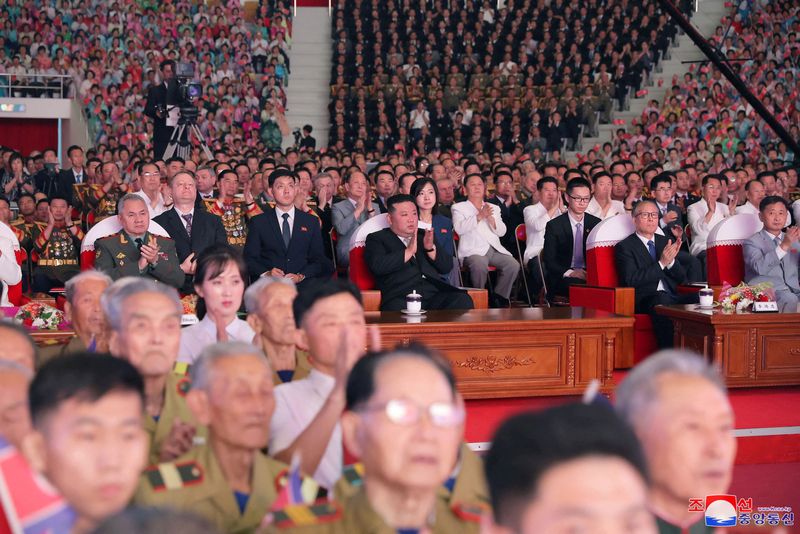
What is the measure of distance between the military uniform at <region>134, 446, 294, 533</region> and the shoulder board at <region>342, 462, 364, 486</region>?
18 centimetres

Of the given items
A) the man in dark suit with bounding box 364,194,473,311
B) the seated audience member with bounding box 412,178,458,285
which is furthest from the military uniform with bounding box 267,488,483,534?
the seated audience member with bounding box 412,178,458,285

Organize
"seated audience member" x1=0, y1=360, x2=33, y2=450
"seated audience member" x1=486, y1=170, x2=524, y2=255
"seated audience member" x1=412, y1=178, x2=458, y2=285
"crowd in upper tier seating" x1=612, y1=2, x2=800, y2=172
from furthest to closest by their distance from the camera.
A: 1. "crowd in upper tier seating" x1=612, y1=2, x2=800, y2=172
2. "seated audience member" x1=486, y1=170, x2=524, y2=255
3. "seated audience member" x1=412, y1=178, x2=458, y2=285
4. "seated audience member" x1=0, y1=360, x2=33, y2=450

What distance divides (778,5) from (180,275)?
11.8 meters

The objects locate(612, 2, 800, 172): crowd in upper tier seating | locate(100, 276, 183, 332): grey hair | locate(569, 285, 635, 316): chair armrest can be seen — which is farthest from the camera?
locate(612, 2, 800, 172): crowd in upper tier seating

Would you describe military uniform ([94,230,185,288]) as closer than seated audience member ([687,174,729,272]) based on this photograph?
Yes

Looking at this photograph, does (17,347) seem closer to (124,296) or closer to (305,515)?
(124,296)

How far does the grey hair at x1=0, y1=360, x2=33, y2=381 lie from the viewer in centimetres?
208

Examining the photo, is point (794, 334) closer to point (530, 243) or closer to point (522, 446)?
point (530, 243)

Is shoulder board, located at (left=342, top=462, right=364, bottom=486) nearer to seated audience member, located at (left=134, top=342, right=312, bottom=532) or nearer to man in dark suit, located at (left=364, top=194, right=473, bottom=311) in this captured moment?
seated audience member, located at (left=134, top=342, right=312, bottom=532)

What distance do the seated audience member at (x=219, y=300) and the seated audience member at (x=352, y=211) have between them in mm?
3807

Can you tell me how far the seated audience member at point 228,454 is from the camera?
1960mm

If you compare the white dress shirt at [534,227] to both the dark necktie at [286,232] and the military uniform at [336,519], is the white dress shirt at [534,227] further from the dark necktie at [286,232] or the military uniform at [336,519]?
the military uniform at [336,519]

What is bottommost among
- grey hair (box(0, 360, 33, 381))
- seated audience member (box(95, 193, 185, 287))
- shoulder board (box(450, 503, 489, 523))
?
shoulder board (box(450, 503, 489, 523))

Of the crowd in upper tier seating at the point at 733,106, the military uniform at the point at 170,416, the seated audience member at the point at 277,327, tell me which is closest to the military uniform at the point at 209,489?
the military uniform at the point at 170,416
